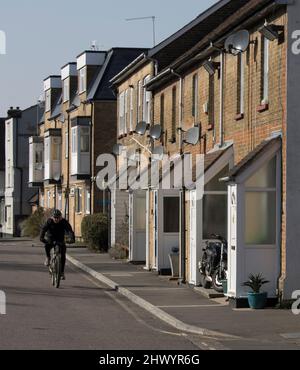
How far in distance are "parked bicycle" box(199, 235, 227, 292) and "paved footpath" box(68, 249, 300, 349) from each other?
19.0 inches

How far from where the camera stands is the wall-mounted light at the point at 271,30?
18.7m

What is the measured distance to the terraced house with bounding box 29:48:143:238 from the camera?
54562 millimetres

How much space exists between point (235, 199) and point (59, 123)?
4626 centimetres

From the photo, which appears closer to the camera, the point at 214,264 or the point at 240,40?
the point at 240,40

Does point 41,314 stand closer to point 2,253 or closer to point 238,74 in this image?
point 238,74

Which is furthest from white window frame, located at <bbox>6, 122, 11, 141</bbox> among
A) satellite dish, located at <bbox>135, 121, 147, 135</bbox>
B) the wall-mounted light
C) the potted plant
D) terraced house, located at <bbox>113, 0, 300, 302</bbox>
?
the potted plant

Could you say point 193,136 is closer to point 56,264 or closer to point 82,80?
point 56,264

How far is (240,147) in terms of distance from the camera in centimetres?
2181

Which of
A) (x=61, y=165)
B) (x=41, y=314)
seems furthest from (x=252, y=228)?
(x=61, y=165)

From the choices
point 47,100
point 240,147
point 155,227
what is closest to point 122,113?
point 155,227

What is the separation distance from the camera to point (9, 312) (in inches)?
718

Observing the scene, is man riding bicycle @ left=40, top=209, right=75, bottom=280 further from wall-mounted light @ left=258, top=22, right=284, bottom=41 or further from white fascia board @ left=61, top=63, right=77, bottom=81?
white fascia board @ left=61, top=63, right=77, bottom=81

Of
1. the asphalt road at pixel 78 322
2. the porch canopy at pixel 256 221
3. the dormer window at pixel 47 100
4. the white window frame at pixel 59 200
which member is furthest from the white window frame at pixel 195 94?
the dormer window at pixel 47 100

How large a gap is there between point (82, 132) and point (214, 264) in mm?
34169
